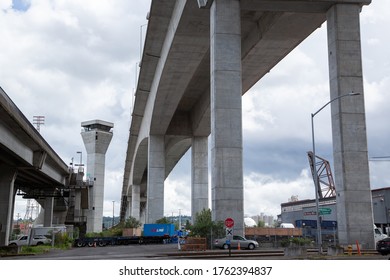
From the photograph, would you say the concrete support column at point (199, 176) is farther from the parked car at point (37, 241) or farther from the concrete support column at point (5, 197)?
the concrete support column at point (5, 197)

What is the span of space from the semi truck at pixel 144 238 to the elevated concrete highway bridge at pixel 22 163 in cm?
944

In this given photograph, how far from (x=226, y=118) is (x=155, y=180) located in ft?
129

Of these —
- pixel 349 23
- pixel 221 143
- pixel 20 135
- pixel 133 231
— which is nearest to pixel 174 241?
pixel 133 231

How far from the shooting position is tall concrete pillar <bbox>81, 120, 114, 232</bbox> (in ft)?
307

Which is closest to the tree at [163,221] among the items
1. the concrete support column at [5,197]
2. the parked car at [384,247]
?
the concrete support column at [5,197]

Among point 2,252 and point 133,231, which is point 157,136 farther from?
point 2,252

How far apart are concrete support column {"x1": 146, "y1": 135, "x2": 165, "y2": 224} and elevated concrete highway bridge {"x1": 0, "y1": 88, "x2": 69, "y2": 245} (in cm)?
1292

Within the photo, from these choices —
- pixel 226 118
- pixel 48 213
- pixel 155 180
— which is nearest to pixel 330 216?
pixel 155 180

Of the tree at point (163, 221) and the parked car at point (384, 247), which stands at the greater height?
the tree at point (163, 221)

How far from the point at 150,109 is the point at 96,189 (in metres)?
35.1

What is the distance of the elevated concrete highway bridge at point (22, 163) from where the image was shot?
3556cm

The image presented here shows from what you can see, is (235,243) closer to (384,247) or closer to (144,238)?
(384,247)

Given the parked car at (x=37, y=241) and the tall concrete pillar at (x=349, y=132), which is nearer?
the tall concrete pillar at (x=349, y=132)

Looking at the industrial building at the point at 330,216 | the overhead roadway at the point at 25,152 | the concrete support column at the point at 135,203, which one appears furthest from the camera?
the concrete support column at the point at 135,203
